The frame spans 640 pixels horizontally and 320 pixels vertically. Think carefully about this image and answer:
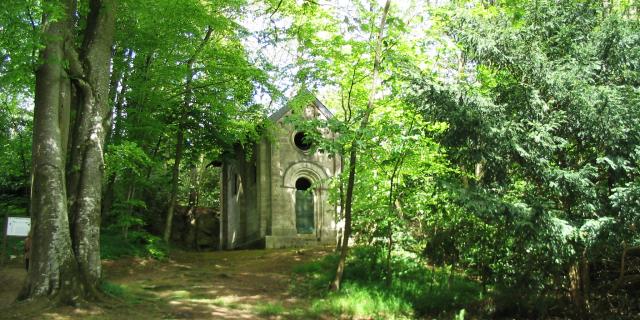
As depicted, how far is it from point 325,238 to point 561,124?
541 inches

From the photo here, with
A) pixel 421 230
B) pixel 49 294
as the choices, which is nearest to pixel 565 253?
pixel 421 230

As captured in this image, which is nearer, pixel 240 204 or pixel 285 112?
pixel 285 112

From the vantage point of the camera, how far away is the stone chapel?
23.5 metres

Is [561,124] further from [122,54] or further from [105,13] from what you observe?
[122,54]

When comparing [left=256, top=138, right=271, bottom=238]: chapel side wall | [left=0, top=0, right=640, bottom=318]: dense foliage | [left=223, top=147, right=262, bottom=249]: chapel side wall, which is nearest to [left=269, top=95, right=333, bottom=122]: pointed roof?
[left=256, top=138, right=271, bottom=238]: chapel side wall

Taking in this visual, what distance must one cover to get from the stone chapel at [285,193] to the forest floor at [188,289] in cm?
291

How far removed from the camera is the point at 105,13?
39.7 feet

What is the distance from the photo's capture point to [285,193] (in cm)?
2395

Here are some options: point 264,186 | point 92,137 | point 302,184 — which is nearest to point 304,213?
point 302,184

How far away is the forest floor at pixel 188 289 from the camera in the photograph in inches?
408

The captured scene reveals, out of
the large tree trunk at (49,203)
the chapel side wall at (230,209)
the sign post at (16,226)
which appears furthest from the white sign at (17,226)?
the chapel side wall at (230,209)

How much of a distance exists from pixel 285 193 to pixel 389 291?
11417 millimetres

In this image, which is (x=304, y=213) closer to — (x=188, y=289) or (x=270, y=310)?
(x=188, y=289)

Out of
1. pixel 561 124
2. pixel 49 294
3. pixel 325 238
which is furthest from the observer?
pixel 325 238
